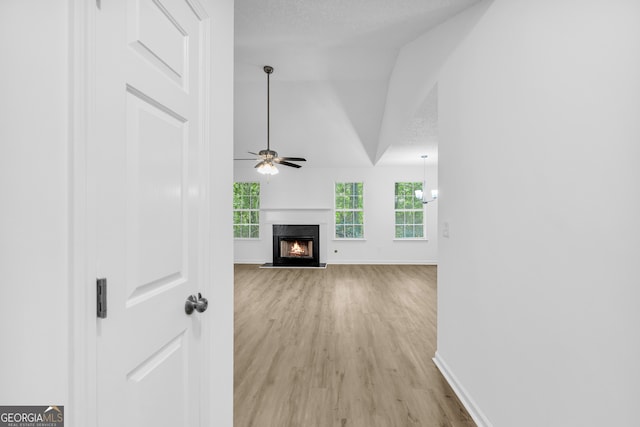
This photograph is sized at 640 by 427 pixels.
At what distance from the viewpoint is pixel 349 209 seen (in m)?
7.32

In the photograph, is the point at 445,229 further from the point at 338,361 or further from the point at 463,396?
the point at 338,361

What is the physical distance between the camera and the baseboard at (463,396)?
5.54ft

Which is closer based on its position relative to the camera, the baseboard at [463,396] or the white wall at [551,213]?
the white wall at [551,213]

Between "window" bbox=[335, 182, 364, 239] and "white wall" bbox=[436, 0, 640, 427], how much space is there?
5318 millimetres

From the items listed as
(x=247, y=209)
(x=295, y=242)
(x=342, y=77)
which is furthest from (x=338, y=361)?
(x=247, y=209)

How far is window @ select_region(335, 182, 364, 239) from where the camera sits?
24.0 feet

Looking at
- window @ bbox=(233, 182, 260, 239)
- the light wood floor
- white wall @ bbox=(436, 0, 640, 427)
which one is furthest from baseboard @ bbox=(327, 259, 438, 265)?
white wall @ bbox=(436, 0, 640, 427)

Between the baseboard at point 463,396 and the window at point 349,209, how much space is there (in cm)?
493
